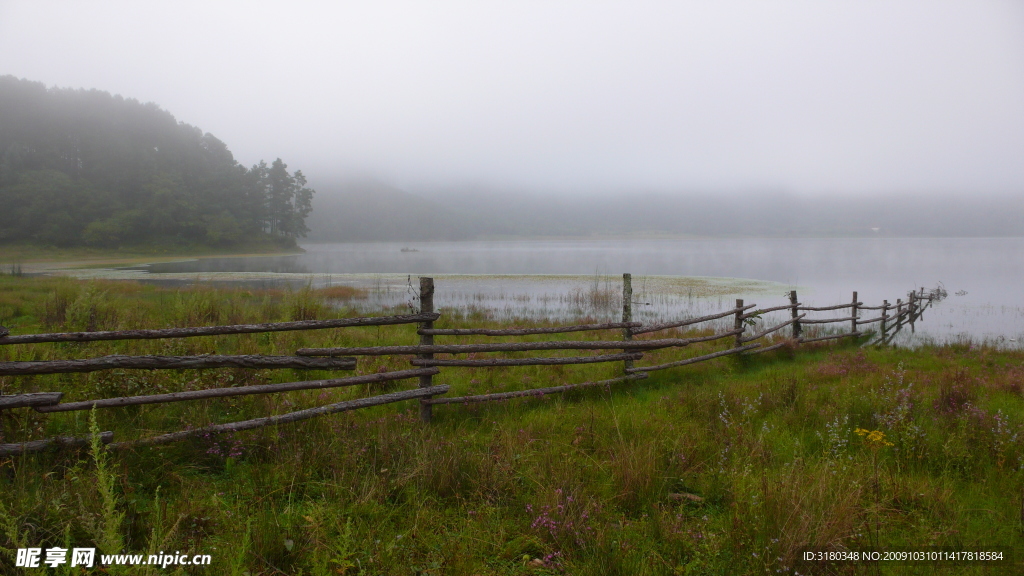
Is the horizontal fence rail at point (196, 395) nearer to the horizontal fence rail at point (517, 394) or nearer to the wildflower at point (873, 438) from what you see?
the horizontal fence rail at point (517, 394)

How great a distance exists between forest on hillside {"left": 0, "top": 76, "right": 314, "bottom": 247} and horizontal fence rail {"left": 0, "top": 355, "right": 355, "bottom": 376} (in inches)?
2715

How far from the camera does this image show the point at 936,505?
301cm

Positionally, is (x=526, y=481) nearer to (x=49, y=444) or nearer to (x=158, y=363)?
(x=158, y=363)

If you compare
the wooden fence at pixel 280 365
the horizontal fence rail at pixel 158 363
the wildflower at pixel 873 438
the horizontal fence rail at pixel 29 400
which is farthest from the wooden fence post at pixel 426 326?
the wildflower at pixel 873 438

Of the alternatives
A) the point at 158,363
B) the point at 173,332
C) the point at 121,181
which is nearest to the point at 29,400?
the point at 158,363

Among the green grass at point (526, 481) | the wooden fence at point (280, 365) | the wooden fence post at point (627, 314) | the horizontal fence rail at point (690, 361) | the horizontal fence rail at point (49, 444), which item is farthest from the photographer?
the horizontal fence rail at point (690, 361)

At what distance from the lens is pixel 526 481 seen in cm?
352

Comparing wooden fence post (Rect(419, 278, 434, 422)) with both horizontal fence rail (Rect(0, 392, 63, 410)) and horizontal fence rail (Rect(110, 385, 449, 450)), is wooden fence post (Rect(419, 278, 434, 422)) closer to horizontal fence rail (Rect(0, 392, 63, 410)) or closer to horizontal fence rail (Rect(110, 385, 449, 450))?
horizontal fence rail (Rect(110, 385, 449, 450))

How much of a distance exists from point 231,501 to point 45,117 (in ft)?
356

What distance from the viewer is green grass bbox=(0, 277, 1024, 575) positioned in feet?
8.38

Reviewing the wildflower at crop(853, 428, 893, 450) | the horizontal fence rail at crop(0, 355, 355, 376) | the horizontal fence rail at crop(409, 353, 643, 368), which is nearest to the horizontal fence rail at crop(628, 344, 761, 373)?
the horizontal fence rail at crop(409, 353, 643, 368)

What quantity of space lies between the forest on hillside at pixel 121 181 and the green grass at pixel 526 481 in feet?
228

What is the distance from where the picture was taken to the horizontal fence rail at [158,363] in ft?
11.7

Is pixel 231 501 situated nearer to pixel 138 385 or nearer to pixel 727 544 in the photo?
pixel 138 385
